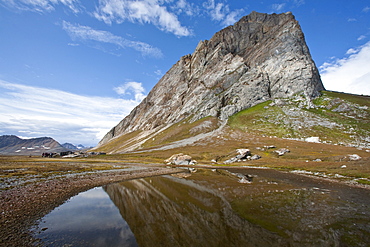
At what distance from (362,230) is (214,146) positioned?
100625 mm

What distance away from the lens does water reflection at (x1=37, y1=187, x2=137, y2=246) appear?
12055 millimetres

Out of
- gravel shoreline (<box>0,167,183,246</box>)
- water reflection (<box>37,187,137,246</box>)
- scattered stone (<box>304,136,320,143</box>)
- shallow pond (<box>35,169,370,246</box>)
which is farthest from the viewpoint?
scattered stone (<box>304,136,320,143</box>)

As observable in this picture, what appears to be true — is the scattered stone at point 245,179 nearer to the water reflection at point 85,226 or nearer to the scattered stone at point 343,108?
the water reflection at point 85,226

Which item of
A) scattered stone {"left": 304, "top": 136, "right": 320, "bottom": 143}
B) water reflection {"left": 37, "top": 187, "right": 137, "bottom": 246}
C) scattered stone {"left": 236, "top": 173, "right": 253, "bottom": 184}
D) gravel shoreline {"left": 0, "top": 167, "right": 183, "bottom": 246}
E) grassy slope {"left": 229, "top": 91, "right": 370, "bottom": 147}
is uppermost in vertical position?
grassy slope {"left": 229, "top": 91, "right": 370, "bottom": 147}

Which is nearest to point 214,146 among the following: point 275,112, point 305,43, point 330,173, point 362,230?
point 275,112

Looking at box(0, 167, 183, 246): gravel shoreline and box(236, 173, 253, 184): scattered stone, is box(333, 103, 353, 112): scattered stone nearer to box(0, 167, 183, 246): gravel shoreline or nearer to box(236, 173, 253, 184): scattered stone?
box(236, 173, 253, 184): scattered stone

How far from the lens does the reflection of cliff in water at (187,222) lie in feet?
39.7

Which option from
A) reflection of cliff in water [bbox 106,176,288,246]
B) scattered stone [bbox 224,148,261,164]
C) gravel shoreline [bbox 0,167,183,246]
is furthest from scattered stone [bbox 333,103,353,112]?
gravel shoreline [bbox 0,167,183,246]

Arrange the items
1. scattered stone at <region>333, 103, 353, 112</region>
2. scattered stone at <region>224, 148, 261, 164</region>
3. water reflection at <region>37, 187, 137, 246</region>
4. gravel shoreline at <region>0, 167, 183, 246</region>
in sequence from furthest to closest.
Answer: scattered stone at <region>333, 103, 353, 112</region> < scattered stone at <region>224, 148, 261, 164</region> < water reflection at <region>37, 187, 137, 246</region> < gravel shoreline at <region>0, 167, 183, 246</region>

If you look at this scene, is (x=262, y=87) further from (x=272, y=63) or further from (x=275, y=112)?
(x=275, y=112)

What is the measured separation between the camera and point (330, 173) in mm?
40500

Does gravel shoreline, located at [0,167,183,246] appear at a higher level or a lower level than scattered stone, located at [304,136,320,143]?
lower

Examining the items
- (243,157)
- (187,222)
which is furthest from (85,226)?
(243,157)

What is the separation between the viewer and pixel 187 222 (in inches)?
609
